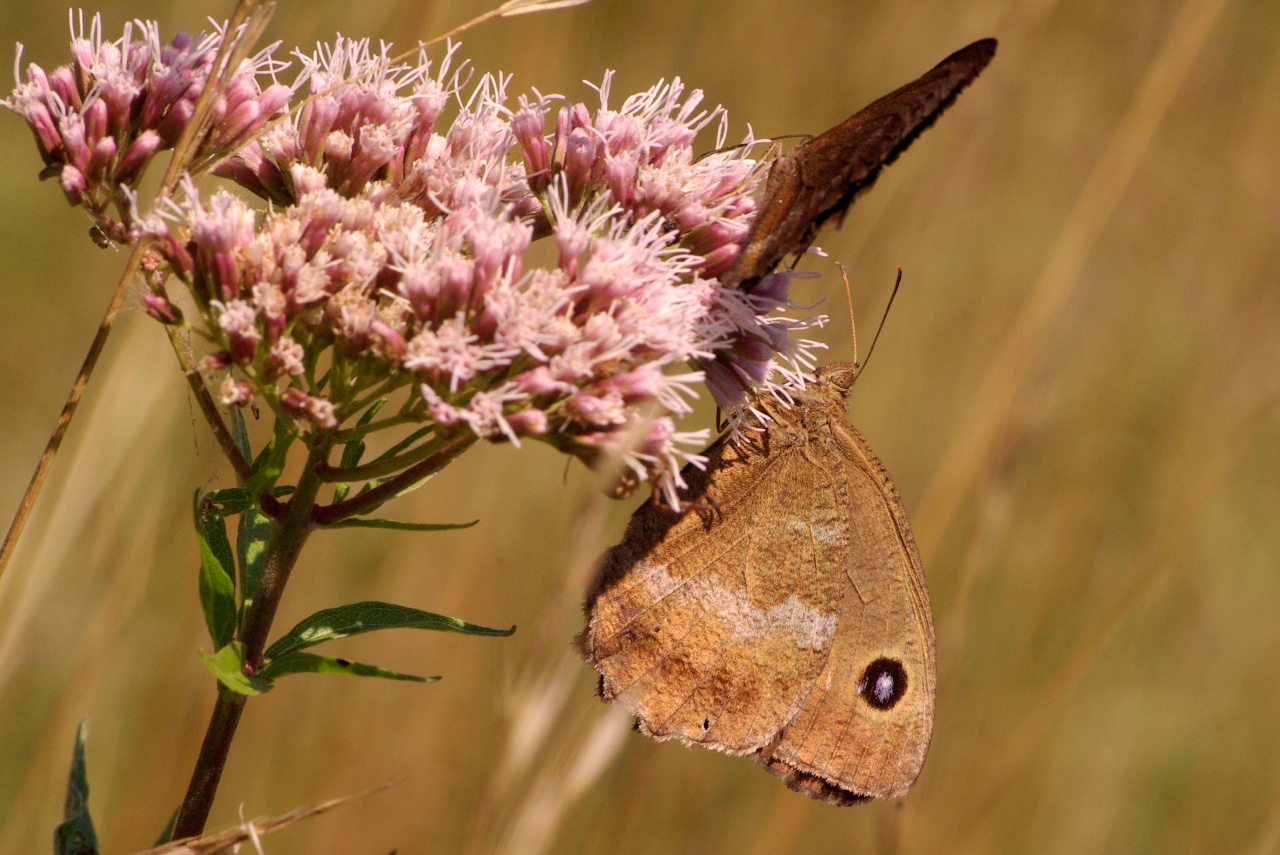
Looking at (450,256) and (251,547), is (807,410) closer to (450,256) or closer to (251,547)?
(450,256)

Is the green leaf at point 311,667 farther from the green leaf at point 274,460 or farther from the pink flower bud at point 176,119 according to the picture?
the pink flower bud at point 176,119

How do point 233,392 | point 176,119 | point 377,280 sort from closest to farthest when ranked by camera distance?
point 233,392 → point 377,280 → point 176,119

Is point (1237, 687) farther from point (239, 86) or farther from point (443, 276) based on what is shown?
point (239, 86)

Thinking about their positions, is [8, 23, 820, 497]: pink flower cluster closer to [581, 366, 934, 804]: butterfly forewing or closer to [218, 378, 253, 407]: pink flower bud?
[218, 378, 253, 407]: pink flower bud

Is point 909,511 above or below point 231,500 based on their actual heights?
above

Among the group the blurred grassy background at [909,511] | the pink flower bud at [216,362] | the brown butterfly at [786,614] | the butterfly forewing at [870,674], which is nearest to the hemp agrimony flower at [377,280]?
the pink flower bud at [216,362]

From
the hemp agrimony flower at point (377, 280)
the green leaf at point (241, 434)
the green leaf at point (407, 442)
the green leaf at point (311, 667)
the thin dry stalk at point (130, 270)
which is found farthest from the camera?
the green leaf at point (241, 434)

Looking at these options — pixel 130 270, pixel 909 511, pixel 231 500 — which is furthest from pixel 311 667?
pixel 909 511
